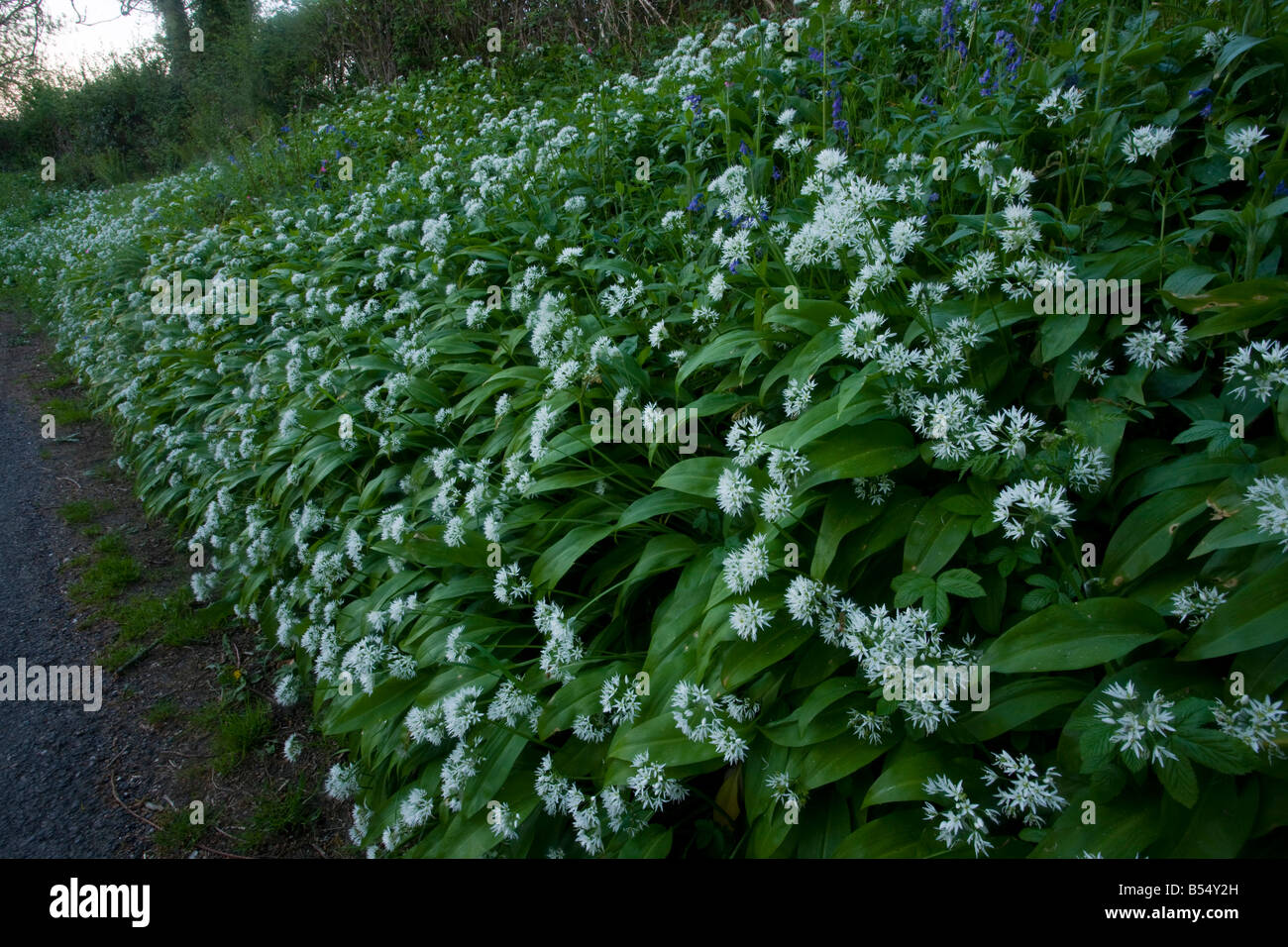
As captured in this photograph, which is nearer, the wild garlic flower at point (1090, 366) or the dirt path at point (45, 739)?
the wild garlic flower at point (1090, 366)

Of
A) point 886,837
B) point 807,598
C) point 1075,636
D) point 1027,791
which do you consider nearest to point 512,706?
point 807,598

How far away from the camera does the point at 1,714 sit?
3.44 metres

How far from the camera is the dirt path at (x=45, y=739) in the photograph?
110 inches

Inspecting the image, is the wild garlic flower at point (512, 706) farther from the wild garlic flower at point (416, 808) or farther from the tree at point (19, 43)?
the tree at point (19, 43)

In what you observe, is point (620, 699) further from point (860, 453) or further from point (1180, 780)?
point (1180, 780)

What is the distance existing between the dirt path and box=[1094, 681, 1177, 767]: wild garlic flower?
3202 mm

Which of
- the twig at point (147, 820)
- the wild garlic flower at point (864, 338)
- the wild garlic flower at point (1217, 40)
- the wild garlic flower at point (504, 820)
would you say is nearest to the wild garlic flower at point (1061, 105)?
the wild garlic flower at point (1217, 40)

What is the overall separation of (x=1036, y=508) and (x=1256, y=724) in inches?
20.3

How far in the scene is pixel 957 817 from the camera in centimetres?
147

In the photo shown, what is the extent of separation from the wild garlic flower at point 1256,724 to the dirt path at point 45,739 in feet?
11.1

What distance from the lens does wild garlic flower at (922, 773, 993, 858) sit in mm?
1444
